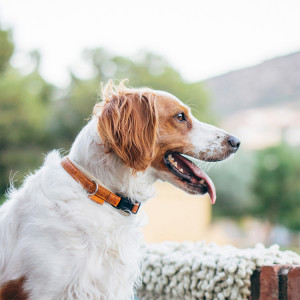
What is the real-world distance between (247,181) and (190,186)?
788 inches

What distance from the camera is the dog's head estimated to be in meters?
2.30

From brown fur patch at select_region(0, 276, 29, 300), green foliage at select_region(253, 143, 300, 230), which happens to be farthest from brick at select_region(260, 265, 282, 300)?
green foliage at select_region(253, 143, 300, 230)

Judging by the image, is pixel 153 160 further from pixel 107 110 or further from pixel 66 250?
Result: pixel 66 250

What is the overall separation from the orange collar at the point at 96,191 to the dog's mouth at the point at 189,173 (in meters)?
0.38

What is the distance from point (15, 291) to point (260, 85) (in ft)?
125

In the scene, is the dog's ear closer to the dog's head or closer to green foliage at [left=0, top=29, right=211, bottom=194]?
the dog's head

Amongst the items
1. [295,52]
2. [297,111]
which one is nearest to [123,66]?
[297,111]

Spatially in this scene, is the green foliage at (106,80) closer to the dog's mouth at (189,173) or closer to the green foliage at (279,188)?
the green foliage at (279,188)

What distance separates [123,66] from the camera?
2047 cm

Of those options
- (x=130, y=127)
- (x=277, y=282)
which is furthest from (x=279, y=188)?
(x=130, y=127)

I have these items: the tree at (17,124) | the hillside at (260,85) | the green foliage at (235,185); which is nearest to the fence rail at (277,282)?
the tree at (17,124)

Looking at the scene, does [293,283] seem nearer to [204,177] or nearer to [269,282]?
[269,282]

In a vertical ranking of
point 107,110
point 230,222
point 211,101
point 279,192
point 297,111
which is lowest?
point 107,110

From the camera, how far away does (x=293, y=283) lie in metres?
2.20
